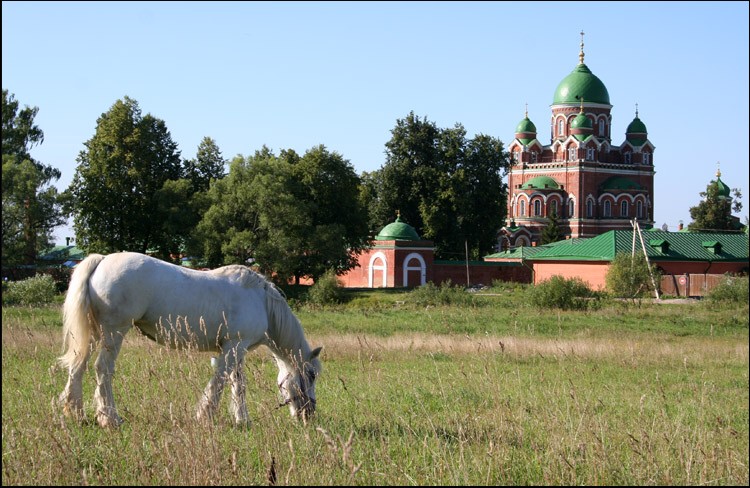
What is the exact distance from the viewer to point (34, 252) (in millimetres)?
33094

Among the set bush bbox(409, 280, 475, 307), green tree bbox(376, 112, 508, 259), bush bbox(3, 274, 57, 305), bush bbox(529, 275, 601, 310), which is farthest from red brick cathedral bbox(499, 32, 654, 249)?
bush bbox(3, 274, 57, 305)

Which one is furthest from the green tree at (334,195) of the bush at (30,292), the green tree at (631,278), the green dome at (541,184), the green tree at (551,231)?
the green dome at (541,184)

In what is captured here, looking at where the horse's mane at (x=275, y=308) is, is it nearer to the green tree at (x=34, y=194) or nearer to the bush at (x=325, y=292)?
the green tree at (x=34, y=194)

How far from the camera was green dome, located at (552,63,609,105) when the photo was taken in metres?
73.5

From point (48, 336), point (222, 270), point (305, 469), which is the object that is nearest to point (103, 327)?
point (222, 270)

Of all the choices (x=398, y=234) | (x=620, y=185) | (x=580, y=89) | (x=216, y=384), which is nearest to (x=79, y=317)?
(x=216, y=384)

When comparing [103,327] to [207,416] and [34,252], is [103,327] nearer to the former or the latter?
[207,416]

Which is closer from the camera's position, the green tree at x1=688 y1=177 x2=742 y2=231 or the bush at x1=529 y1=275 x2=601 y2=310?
→ the bush at x1=529 y1=275 x2=601 y2=310

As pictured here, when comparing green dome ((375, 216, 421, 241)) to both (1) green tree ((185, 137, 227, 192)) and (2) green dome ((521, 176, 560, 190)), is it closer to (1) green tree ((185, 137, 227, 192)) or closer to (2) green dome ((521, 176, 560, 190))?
(1) green tree ((185, 137, 227, 192))

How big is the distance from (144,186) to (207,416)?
36718mm

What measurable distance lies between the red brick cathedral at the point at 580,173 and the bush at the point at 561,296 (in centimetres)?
3779

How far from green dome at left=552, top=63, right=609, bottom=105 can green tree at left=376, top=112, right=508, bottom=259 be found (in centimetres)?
2052

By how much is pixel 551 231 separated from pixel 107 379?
63.8 metres

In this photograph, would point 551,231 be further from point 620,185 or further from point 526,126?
point 526,126
